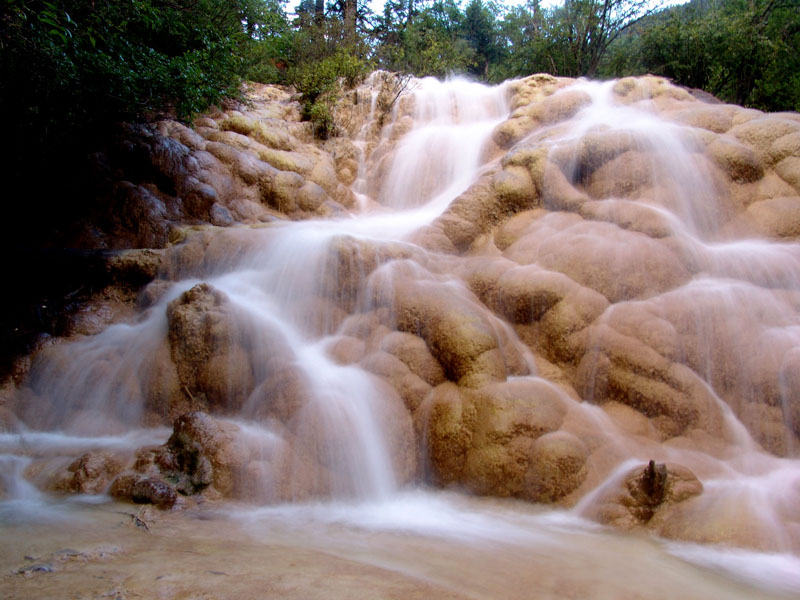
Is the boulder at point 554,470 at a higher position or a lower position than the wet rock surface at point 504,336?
lower

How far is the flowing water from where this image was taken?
98.7 inches

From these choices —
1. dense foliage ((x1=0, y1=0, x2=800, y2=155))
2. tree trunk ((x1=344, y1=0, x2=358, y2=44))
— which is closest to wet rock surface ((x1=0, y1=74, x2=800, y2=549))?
dense foliage ((x1=0, y1=0, x2=800, y2=155))

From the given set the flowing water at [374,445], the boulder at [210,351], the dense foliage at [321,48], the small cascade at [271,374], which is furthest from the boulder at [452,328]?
the dense foliage at [321,48]

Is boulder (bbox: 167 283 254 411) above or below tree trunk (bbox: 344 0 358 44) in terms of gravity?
below

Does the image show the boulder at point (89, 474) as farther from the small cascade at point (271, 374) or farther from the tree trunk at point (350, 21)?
the tree trunk at point (350, 21)

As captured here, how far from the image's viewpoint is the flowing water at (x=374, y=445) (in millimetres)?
2506

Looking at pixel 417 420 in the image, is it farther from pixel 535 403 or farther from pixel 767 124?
pixel 767 124

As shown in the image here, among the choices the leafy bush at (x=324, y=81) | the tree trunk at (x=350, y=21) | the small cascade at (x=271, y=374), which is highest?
the tree trunk at (x=350, y=21)

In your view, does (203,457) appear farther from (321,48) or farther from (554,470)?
(321,48)

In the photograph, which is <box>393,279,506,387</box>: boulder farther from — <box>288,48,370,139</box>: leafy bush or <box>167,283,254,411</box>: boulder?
<box>288,48,370,139</box>: leafy bush

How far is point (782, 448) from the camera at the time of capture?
14.0 ft

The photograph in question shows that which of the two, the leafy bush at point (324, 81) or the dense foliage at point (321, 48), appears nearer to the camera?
the dense foliage at point (321, 48)

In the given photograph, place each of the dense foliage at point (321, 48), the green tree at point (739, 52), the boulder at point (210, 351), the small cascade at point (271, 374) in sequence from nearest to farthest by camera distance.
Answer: the small cascade at point (271, 374), the boulder at point (210, 351), the dense foliage at point (321, 48), the green tree at point (739, 52)

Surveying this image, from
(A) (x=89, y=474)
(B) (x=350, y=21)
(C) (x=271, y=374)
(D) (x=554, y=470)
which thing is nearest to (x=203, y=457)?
(A) (x=89, y=474)
